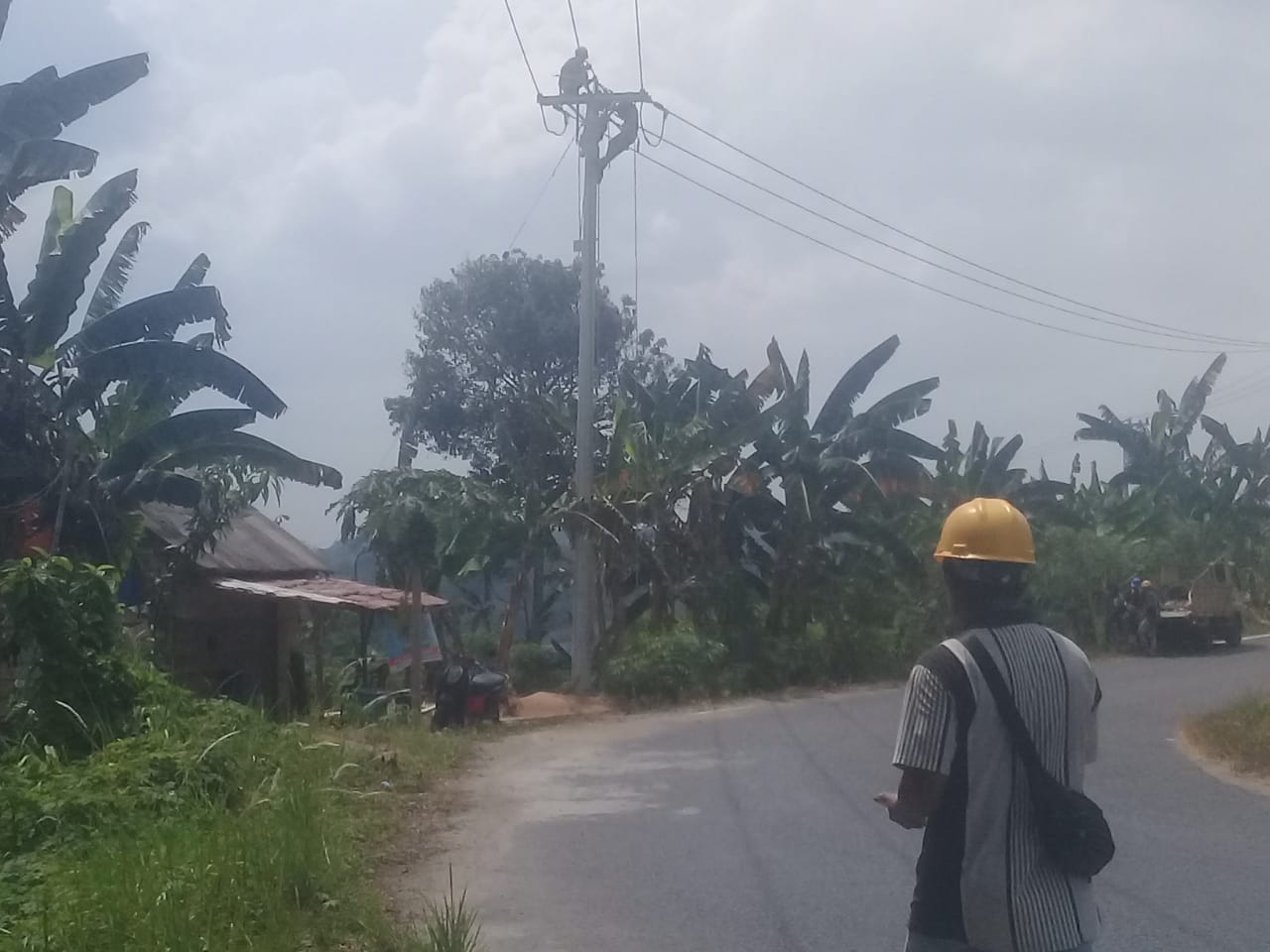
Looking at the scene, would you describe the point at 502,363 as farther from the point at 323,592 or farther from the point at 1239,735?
the point at 1239,735

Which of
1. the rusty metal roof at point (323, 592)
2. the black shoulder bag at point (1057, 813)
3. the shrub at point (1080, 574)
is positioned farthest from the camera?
the shrub at point (1080, 574)

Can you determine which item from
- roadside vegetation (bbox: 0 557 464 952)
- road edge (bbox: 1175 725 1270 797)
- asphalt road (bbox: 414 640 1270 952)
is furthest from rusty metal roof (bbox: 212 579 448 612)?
road edge (bbox: 1175 725 1270 797)

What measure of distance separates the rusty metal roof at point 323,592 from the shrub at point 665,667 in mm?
3000

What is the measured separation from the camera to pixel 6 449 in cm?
1448

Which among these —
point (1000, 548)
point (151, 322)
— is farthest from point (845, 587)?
point (1000, 548)

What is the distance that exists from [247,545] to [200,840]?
534 inches

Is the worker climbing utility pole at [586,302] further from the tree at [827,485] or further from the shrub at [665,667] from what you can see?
the tree at [827,485]

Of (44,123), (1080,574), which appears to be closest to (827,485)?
(1080,574)

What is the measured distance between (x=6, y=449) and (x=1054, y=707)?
1362cm

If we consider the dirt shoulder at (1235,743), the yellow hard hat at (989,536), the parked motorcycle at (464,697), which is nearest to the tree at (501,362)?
the parked motorcycle at (464,697)

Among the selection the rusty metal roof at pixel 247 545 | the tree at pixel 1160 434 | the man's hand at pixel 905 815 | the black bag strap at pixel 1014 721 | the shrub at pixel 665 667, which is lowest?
the shrub at pixel 665 667

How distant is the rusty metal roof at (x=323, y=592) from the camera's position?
54.5ft

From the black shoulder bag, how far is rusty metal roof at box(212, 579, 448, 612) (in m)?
14.0

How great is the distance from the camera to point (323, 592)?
1764 cm
